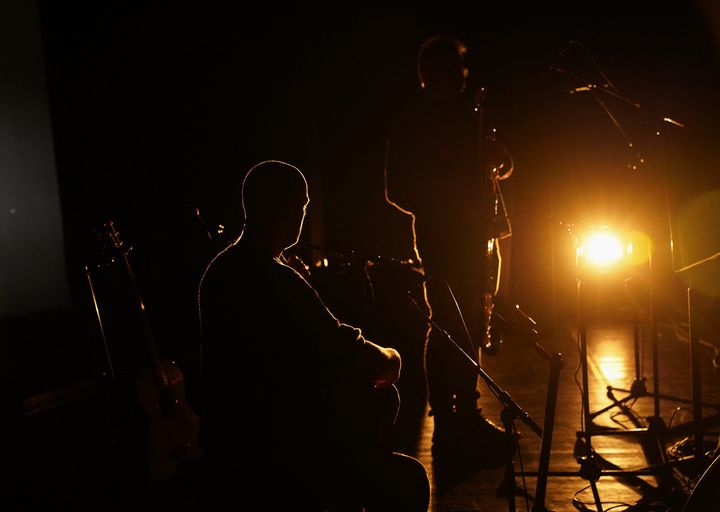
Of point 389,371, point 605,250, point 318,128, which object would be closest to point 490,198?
point 389,371

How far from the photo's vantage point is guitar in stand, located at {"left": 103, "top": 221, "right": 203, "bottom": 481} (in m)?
3.41

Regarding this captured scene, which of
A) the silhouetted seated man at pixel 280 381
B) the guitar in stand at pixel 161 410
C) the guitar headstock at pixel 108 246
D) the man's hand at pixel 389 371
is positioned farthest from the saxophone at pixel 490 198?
the guitar headstock at pixel 108 246

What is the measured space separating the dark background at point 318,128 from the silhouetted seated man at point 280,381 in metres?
1.30

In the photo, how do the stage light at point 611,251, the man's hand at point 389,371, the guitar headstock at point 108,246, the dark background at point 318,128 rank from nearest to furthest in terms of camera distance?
1. the man's hand at point 389,371
2. the guitar headstock at point 108,246
3. the dark background at point 318,128
4. the stage light at point 611,251

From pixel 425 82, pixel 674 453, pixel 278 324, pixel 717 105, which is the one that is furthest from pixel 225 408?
pixel 717 105

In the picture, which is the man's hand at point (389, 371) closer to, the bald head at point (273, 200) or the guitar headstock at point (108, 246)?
the bald head at point (273, 200)

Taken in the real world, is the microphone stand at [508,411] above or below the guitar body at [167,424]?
above

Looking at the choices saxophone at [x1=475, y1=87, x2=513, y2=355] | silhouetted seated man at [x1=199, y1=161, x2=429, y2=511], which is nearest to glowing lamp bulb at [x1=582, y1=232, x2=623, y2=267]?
saxophone at [x1=475, y1=87, x2=513, y2=355]

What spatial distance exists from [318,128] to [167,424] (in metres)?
3.60

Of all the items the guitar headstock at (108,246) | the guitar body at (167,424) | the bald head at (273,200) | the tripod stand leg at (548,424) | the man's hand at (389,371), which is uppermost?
the bald head at (273,200)

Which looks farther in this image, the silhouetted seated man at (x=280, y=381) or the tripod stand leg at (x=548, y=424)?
the tripod stand leg at (x=548, y=424)

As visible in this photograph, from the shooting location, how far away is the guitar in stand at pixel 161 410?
3.41 metres

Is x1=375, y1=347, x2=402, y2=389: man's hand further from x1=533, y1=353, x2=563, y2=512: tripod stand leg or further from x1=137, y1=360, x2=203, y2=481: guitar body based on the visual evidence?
x1=137, y1=360, x2=203, y2=481: guitar body

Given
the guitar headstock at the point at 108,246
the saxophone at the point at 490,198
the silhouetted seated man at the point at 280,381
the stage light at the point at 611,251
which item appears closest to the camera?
the silhouetted seated man at the point at 280,381
